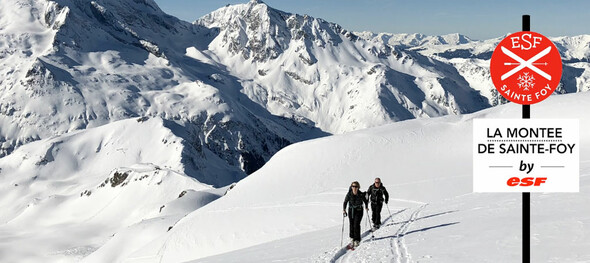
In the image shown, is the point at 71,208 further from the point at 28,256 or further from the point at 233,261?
the point at 233,261

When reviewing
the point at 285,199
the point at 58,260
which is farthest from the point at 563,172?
the point at 58,260

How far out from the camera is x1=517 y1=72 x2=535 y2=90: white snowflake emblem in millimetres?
7168

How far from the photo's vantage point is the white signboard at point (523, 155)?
738 cm

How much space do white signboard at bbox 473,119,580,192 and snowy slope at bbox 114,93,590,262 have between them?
17.2 metres

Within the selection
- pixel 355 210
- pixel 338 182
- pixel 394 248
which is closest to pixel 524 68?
pixel 394 248

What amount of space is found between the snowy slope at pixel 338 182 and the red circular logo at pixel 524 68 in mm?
17758

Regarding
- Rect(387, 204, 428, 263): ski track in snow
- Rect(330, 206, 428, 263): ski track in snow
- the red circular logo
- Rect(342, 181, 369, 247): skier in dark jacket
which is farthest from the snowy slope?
the red circular logo

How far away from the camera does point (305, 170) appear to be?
182ft

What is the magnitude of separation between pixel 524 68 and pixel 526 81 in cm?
18

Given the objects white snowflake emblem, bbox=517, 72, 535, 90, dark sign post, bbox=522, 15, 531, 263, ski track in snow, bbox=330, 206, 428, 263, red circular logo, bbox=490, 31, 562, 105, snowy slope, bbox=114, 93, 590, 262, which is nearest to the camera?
red circular logo, bbox=490, 31, 562, 105

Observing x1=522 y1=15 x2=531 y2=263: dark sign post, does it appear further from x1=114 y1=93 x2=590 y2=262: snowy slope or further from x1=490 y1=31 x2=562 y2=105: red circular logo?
x1=114 y1=93 x2=590 y2=262: snowy slope

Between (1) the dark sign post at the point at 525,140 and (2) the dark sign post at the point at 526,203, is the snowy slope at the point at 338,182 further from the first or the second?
(1) the dark sign post at the point at 525,140

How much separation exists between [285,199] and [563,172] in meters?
42.2

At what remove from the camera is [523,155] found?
7457mm
